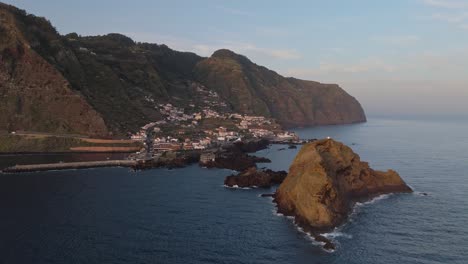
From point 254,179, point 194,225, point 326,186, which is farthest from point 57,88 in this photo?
point 326,186

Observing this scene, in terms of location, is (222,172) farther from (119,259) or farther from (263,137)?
(263,137)

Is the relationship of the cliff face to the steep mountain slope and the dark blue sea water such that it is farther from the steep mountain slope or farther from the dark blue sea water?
the steep mountain slope

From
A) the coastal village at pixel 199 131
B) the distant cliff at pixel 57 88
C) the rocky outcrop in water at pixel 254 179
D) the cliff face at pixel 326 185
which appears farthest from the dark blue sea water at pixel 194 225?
the distant cliff at pixel 57 88

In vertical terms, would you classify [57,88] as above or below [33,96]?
above

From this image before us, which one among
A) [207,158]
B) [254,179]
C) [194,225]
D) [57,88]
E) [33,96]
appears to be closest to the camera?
[194,225]

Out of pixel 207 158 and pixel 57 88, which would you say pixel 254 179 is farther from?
pixel 57 88

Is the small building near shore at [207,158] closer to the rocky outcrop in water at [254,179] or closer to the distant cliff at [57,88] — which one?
the rocky outcrop in water at [254,179]

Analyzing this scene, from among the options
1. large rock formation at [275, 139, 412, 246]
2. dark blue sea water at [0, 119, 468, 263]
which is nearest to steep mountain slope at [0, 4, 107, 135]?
dark blue sea water at [0, 119, 468, 263]
